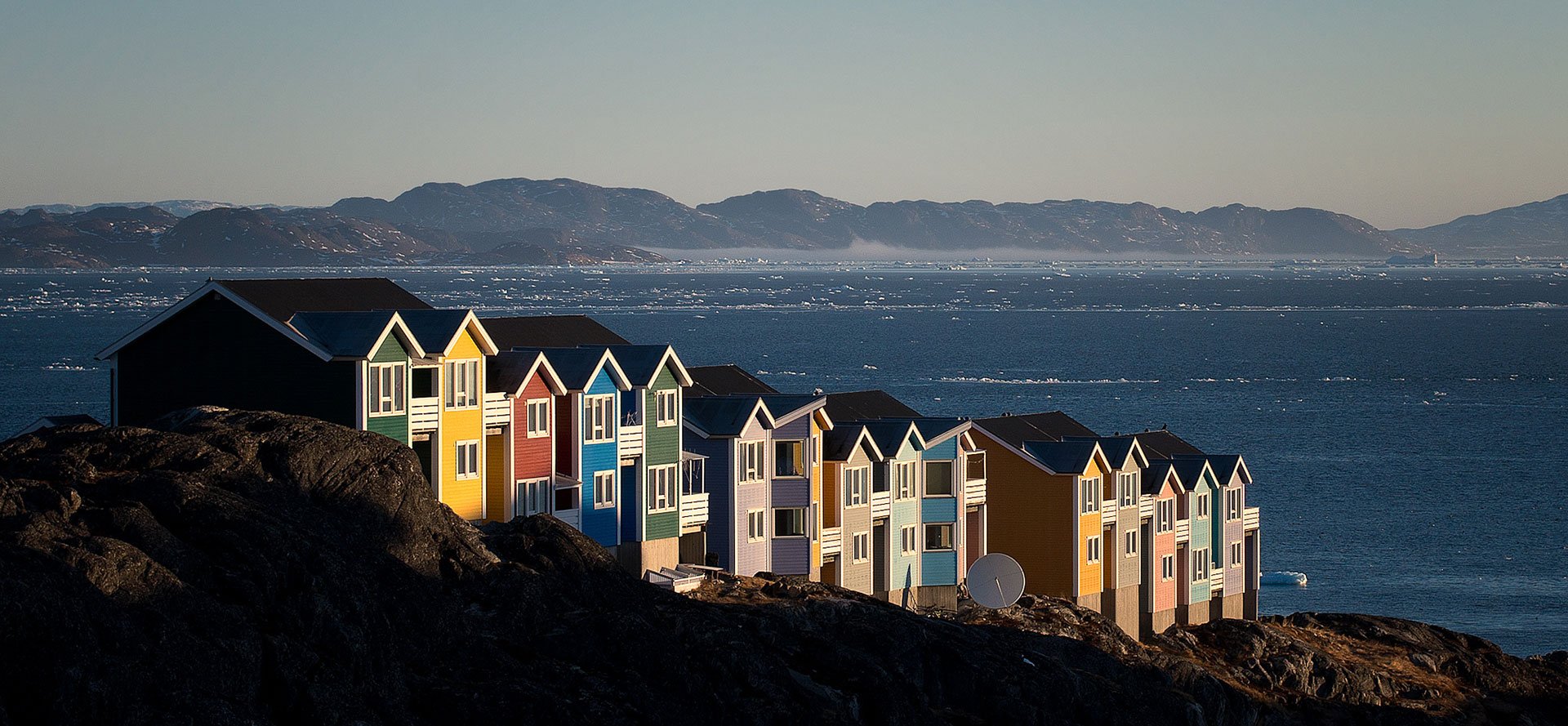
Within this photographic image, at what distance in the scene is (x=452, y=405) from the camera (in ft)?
133

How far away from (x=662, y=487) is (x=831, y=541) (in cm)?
671

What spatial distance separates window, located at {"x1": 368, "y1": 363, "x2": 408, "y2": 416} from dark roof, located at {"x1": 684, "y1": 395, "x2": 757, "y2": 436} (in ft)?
34.2

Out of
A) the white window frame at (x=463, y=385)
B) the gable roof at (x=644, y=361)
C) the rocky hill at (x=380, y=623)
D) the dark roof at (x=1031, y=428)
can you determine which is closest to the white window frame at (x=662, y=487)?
the gable roof at (x=644, y=361)

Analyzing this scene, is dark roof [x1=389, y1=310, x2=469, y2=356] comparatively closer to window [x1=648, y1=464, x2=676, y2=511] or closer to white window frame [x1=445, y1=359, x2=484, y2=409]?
white window frame [x1=445, y1=359, x2=484, y2=409]

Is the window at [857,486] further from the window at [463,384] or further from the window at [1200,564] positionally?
the window at [1200,564]

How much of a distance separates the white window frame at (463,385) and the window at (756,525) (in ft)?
34.0

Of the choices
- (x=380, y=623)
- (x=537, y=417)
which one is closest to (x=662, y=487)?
(x=537, y=417)

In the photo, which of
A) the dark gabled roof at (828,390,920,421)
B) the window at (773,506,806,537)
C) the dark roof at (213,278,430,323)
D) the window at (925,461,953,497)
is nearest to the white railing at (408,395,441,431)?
the dark roof at (213,278,430,323)

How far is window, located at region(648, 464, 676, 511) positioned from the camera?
4597 centimetres

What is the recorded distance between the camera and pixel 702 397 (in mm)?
49156

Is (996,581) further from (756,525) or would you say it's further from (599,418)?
(599,418)

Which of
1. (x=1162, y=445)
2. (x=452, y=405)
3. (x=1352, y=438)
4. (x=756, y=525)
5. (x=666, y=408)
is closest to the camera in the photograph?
(x=452, y=405)

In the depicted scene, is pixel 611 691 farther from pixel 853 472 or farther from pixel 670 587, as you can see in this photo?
pixel 853 472

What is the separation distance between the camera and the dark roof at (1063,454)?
2213 inches
